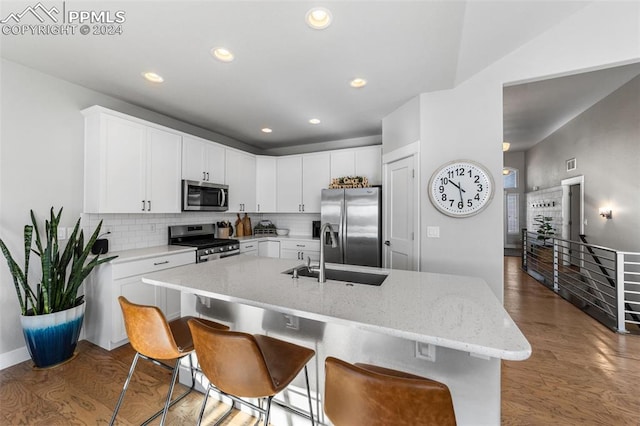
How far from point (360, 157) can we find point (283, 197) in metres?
1.59

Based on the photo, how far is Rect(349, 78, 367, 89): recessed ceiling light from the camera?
8.76ft

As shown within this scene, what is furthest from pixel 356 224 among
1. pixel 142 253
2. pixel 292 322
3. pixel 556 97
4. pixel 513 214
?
pixel 513 214

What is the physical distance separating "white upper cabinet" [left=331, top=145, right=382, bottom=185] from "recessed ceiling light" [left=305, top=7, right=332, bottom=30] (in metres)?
2.49

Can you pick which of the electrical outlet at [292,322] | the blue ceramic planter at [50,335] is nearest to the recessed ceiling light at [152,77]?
the blue ceramic planter at [50,335]

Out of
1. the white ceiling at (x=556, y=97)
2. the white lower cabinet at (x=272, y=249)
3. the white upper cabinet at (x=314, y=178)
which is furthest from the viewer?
the white lower cabinet at (x=272, y=249)

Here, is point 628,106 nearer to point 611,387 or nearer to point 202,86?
point 611,387

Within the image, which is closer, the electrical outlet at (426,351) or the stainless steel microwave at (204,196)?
the electrical outlet at (426,351)

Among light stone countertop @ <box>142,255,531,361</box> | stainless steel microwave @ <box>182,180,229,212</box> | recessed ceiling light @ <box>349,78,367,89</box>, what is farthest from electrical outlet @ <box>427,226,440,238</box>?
stainless steel microwave @ <box>182,180,229,212</box>

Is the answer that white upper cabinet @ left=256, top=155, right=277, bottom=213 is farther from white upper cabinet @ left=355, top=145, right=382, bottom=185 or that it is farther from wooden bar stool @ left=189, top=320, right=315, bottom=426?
wooden bar stool @ left=189, top=320, right=315, bottom=426

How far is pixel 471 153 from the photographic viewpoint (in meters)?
2.73

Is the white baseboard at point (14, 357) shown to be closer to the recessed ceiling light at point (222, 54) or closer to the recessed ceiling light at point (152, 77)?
the recessed ceiling light at point (152, 77)

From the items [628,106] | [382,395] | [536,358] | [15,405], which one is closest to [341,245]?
[536,358]

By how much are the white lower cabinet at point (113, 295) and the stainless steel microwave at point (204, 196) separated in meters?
0.87

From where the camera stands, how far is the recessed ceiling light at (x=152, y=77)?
2529mm
